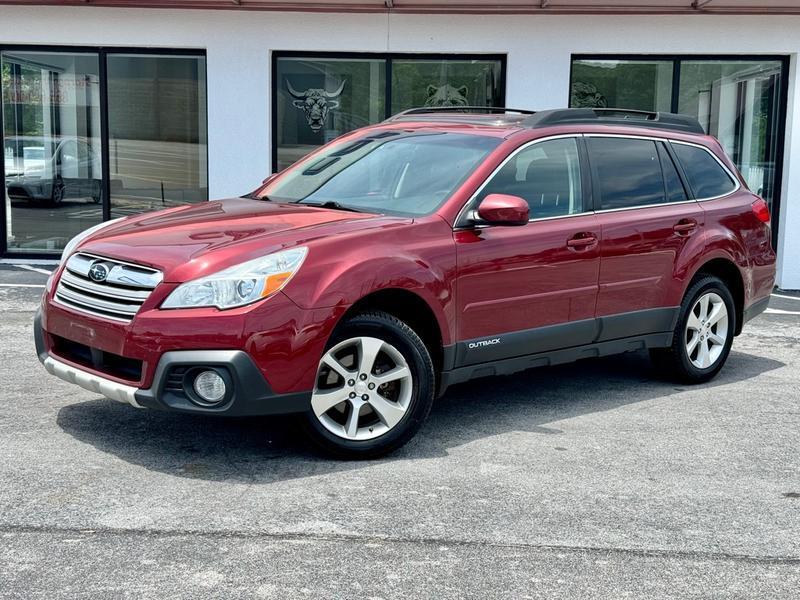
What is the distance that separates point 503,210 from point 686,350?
87.6 inches

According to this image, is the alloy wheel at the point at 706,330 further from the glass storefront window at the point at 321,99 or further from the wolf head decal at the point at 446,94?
the glass storefront window at the point at 321,99

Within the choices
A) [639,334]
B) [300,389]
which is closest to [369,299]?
[300,389]

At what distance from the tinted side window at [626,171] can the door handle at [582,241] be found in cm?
28

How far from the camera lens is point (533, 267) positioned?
5.89m

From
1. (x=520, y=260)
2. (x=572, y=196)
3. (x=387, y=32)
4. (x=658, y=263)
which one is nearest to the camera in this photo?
(x=520, y=260)

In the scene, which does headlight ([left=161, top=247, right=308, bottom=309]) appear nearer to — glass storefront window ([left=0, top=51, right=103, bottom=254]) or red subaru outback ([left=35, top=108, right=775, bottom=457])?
red subaru outback ([left=35, top=108, right=775, bottom=457])

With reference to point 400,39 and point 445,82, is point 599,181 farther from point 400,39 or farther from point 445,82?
point 445,82

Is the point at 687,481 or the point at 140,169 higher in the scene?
the point at 140,169

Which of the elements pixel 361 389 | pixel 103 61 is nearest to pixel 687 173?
pixel 361 389

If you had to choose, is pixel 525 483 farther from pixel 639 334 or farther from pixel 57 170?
pixel 57 170

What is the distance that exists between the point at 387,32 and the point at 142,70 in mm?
2965

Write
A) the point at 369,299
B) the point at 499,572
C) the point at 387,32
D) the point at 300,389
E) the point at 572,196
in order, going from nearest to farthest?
the point at 499,572, the point at 300,389, the point at 369,299, the point at 572,196, the point at 387,32

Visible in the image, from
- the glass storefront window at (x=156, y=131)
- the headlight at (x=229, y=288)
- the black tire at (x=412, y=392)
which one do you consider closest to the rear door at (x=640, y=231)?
the black tire at (x=412, y=392)

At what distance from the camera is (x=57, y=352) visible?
212 inches
